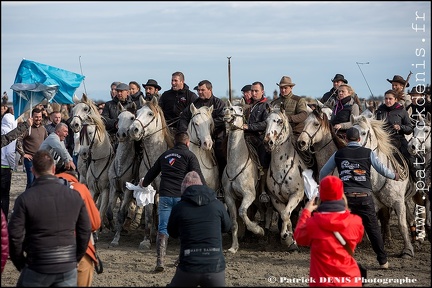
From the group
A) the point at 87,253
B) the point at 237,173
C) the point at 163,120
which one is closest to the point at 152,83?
the point at 163,120

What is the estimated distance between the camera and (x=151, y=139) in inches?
531

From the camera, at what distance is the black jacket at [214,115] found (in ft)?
43.6

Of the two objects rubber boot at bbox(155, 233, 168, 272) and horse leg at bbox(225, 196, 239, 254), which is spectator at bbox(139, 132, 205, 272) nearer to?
rubber boot at bbox(155, 233, 168, 272)

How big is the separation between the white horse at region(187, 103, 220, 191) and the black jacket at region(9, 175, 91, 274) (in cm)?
569

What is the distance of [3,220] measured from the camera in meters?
7.28

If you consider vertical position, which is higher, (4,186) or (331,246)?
(4,186)

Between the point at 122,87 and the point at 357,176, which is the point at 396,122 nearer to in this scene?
the point at 357,176

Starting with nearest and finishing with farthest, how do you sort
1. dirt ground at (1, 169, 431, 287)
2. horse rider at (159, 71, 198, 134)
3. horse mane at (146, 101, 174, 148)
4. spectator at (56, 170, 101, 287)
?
spectator at (56, 170, 101, 287) < dirt ground at (1, 169, 431, 287) < horse mane at (146, 101, 174, 148) < horse rider at (159, 71, 198, 134)

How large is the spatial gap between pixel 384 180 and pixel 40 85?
6.60 m

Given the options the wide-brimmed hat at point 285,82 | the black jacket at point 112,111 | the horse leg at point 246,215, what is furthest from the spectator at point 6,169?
the wide-brimmed hat at point 285,82

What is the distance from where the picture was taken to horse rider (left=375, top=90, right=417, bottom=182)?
13.0 metres

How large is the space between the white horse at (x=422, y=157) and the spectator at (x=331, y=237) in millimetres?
5501

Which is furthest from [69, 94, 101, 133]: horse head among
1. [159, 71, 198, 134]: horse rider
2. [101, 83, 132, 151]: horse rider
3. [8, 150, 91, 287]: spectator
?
[8, 150, 91, 287]: spectator

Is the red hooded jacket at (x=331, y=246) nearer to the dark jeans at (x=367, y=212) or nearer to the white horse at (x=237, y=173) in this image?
the dark jeans at (x=367, y=212)
